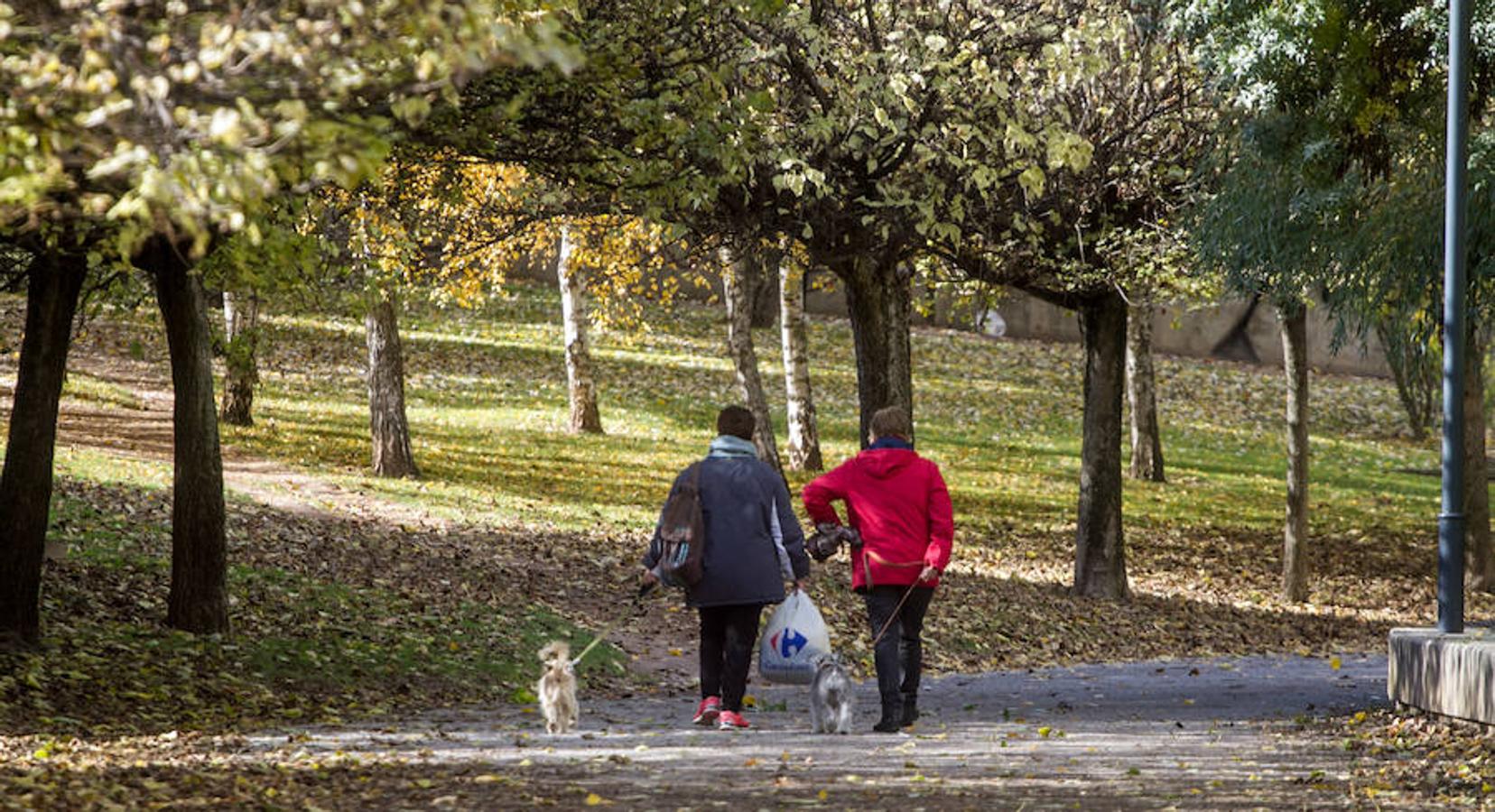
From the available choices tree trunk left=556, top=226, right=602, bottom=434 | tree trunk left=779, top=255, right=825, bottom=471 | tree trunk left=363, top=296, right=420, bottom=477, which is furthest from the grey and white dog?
tree trunk left=556, top=226, right=602, bottom=434

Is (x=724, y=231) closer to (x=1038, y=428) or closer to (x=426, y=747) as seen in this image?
(x=426, y=747)

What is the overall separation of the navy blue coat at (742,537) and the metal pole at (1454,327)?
3.94 m

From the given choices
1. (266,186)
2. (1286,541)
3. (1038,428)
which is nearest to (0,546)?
(266,186)

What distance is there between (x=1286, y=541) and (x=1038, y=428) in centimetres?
1385

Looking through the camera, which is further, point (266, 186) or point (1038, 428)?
point (1038, 428)

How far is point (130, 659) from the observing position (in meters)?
11.9

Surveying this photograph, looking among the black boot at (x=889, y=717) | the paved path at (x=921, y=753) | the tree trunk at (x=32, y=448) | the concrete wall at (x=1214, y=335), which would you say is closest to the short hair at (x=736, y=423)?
the paved path at (x=921, y=753)

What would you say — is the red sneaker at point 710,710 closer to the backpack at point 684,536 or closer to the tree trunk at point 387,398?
the backpack at point 684,536

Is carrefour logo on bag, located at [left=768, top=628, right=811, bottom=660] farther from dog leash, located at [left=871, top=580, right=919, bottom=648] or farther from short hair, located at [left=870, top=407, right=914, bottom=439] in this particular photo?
short hair, located at [left=870, top=407, right=914, bottom=439]

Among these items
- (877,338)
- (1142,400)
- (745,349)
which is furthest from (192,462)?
(1142,400)

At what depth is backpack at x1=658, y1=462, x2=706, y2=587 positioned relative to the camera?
9.98 m

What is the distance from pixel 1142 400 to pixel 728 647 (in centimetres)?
1868

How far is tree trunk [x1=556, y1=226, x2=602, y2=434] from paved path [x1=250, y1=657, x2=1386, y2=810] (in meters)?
14.6

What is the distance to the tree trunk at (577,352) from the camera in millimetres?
27672
